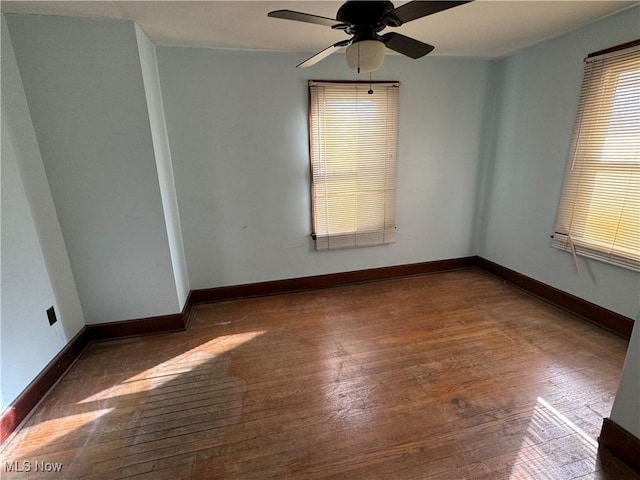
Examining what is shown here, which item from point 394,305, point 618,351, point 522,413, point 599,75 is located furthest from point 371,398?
point 599,75

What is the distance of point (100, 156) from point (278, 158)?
142 cm

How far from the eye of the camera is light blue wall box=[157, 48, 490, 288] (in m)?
2.72

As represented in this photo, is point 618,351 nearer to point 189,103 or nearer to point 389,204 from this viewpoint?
point 389,204

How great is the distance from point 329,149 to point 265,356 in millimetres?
2001

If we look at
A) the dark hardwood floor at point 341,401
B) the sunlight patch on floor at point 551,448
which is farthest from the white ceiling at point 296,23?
the sunlight patch on floor at point 551,448

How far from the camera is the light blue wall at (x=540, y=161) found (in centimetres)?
244

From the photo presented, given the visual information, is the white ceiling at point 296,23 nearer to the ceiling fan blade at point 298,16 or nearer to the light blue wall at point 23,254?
the ceiling fan blade at point 298,16

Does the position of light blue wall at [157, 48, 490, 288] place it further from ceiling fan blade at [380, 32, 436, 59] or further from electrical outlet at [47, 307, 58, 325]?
ceiling fan blade at [380, 32, 436, 59]

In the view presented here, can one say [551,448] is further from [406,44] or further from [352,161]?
[352,161]

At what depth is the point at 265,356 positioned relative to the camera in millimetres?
2324

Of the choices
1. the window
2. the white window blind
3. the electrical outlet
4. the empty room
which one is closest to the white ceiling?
the empty room

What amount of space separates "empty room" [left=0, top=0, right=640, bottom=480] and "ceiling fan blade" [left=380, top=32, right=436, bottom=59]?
2 centimetres

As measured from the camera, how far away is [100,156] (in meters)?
2.18

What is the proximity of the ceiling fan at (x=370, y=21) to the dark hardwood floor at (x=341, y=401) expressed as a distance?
1930 millimetres
